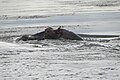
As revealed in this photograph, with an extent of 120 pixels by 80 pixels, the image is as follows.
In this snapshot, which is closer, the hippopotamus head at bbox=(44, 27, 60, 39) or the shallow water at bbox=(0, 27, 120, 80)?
the shallow water at bbox=(0, 27, 120, 80)

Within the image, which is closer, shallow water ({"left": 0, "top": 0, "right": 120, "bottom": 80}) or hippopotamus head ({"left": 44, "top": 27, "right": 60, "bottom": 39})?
shallow water ({"left": 0, "top": 0, "right": 120, "bottom": 80})

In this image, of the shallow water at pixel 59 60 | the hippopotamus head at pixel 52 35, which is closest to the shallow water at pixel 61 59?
the shallow water at pixel 59 60

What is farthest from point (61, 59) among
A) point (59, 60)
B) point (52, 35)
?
point (52, 35)

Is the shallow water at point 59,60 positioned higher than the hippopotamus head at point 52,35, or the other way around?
the hippopotamus head at point 52,35

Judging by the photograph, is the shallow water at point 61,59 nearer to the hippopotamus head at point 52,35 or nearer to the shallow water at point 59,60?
the shallow water at point 59,60

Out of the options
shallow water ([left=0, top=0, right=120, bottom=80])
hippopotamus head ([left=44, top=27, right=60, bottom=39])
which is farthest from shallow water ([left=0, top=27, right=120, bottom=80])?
hippopotamus head ([left=44, top=27, right=60, bottom=39])

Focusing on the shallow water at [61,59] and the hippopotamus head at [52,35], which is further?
the hippopotamus head at [52,35]

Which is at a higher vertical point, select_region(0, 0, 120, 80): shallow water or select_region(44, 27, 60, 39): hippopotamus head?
select_region(44, 27, 60, 39): hippopotamus head

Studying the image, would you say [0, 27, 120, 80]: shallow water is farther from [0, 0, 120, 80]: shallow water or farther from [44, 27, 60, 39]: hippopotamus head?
[44, 27, 60, 39]: hippopotamus head

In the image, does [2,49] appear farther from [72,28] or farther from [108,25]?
[108,25]

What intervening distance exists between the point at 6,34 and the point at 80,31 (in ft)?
10.0

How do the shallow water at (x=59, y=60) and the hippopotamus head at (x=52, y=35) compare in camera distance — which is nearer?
the shallow water at (x=59, y=60)

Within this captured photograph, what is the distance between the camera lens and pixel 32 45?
1150 centimetres

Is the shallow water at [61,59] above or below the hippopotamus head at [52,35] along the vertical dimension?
below
